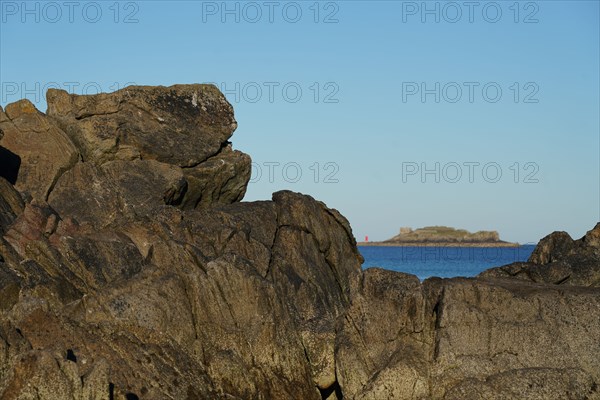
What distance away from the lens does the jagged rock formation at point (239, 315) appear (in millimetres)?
41000

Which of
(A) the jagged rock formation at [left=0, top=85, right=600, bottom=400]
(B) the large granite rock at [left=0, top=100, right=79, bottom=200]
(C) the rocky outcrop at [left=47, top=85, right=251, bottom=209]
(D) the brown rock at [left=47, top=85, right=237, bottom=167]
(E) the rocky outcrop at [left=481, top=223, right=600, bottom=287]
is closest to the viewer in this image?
(A) the jagged rock formation at [left=0, top=85, right=600, bottom=400]

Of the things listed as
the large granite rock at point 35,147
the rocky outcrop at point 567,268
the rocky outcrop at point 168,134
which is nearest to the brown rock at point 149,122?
the rocky outcrop at point 168,134

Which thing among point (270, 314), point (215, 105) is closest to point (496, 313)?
point (270, 314)

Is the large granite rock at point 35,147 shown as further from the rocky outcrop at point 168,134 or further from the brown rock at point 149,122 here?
the brown rock at point 149,122

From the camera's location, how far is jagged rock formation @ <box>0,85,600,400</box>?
41.0m

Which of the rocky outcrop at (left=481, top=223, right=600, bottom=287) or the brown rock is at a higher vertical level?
the brown rock

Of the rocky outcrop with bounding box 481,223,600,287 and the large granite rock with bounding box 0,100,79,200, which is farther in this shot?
the large granite rock with bounding box 0,100,79,200

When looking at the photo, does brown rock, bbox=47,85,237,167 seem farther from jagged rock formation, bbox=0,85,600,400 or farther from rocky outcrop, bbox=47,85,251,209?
jagged rock formation, bbox=0,85,600,400

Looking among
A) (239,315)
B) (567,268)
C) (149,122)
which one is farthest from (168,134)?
(567,268)

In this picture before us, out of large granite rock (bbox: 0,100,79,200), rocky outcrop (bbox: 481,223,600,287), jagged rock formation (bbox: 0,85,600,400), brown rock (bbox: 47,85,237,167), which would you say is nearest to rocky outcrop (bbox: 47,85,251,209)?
brown rock (bbox: 47,85,237,167)

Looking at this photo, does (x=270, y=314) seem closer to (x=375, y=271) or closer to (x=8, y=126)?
(x=375, y=271)

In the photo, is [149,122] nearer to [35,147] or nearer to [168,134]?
[168,134]

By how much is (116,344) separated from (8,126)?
24855mm

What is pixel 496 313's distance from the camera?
4381cm
